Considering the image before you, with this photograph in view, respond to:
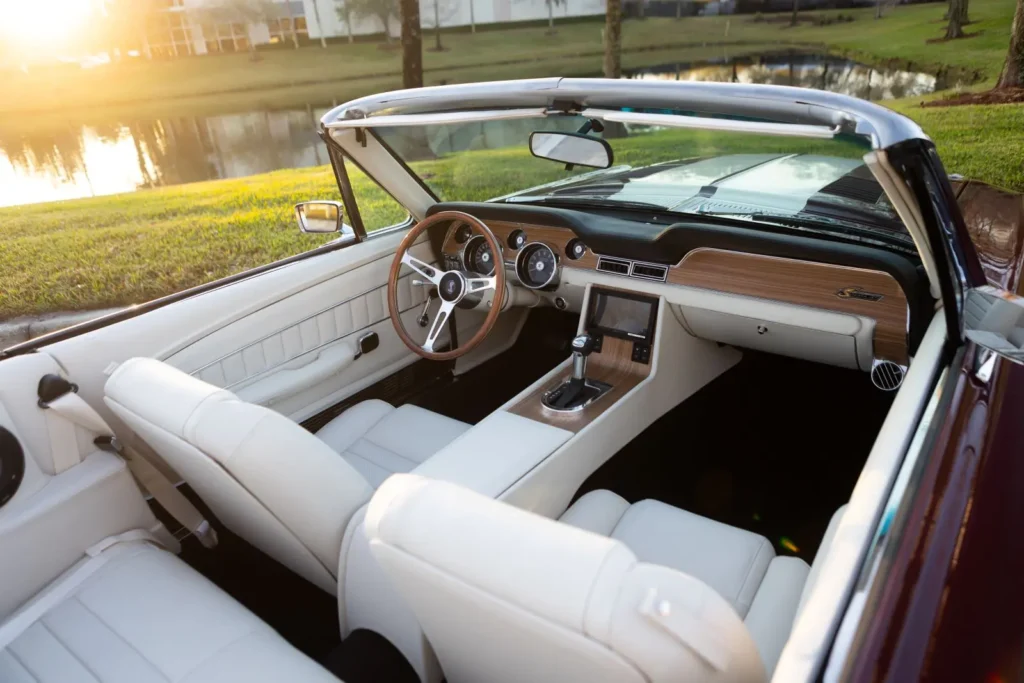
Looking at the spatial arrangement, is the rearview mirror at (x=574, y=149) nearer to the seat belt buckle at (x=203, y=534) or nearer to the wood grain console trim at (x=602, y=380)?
the wood grain console trim at (x=602, y=380)

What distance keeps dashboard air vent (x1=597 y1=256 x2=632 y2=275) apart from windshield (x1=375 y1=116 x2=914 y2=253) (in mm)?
344

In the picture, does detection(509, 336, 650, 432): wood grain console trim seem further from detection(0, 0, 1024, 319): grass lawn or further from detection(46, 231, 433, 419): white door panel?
detection(0, 0, 1024, 319): grass lawn

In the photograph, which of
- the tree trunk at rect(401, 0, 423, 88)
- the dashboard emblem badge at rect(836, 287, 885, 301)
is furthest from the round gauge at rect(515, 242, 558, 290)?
the tree trunk at rect(401, 0, 423, 88)

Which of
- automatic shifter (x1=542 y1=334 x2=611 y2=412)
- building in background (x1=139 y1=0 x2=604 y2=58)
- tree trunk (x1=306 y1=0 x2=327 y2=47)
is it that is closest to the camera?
automatic shifter (x1=542 y1=334 x2=611 y2=412)

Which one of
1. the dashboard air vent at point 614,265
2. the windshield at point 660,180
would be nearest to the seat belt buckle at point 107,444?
the windshield at point 660,180

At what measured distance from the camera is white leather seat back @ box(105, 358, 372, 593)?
4.54 feet

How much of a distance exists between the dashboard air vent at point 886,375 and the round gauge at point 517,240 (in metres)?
1.50

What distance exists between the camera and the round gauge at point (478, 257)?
9.61ft

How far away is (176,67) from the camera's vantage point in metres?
14.1

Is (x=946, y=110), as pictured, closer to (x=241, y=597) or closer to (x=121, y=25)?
(x=241, y=597)

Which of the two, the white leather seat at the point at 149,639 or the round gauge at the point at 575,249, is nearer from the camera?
the white leather seat at the point at 149,639

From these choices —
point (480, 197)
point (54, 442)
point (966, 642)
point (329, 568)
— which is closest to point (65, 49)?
point (480, 197)

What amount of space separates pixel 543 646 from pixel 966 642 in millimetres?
770

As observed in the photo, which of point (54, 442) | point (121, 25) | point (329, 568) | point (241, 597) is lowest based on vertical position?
point (241, 597)
